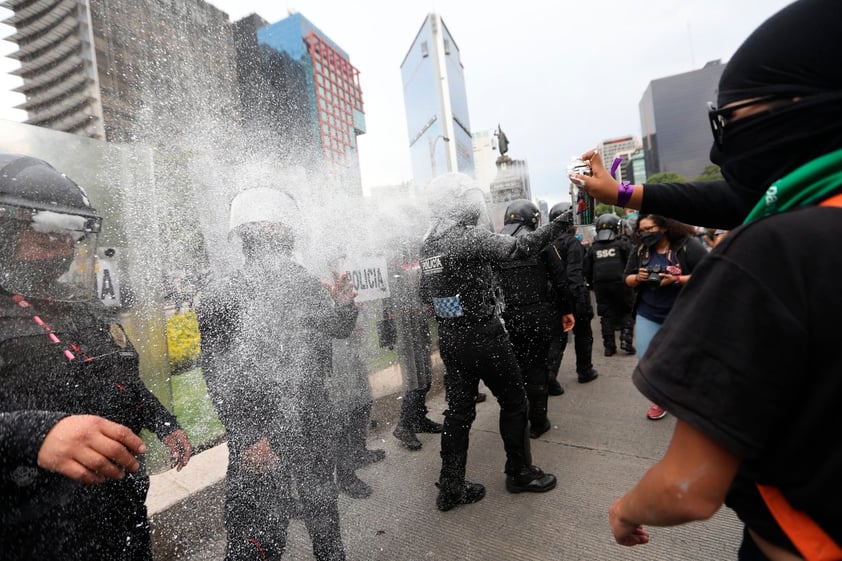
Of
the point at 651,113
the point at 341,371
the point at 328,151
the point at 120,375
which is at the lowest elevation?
the point at 341,371

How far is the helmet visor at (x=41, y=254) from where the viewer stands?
54.2 inches

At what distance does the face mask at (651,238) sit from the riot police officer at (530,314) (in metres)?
0.89

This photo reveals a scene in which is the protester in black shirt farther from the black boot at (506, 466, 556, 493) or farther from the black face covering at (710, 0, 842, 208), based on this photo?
the black boot at (506, 466, 556, 493)

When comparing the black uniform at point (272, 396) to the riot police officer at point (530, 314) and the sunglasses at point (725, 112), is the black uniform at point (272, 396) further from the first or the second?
the sunglasses at point (725, 112)

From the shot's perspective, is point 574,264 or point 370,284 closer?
point 370,284

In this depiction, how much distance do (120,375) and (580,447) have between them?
3168mm

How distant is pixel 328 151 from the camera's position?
648cm

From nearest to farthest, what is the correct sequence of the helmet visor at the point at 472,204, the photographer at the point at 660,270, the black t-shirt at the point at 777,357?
the black t-shirt at the point at 777,357 → the helmet visor at the point at 472,204 → the photographer at the point at 660,270

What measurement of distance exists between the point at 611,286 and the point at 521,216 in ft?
8.98

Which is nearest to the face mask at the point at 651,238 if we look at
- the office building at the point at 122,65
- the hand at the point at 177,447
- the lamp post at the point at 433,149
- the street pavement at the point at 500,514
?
the street pavement at the point at 500,514

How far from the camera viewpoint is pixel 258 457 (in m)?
1.90

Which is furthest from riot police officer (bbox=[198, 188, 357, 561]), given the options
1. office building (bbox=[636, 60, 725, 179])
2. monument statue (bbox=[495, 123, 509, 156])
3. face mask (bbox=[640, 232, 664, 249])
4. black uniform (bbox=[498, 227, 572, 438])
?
office building (bbox=[636, 60, 725, 179])

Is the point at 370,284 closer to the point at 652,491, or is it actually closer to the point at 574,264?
the point at 574,264

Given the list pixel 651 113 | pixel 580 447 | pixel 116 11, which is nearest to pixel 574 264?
pixel 580 447
